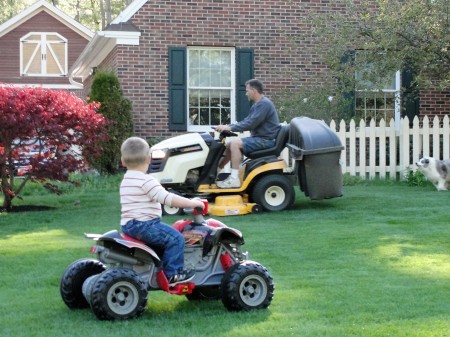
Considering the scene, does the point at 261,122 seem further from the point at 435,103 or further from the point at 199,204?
the point at 435,103

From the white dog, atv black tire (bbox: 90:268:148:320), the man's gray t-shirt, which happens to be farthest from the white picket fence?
atv black tire (bbox: 90:268:148:320)

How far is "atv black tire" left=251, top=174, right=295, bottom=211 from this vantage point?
1220 centimetres

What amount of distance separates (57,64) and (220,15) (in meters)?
22.3

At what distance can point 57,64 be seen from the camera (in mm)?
40281

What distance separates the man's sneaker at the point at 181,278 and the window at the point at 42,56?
3481cm

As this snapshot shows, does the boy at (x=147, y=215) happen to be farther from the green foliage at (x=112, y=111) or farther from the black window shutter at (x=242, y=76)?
the black window shutter at (x=242, y=76)

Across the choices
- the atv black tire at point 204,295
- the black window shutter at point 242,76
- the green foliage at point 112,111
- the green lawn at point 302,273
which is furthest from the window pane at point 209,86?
the atv black tire at point 204,295

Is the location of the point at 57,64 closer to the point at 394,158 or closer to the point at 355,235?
the point at 394,158

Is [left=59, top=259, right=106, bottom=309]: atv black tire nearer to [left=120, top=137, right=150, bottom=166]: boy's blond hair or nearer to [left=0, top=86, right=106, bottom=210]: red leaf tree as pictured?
[left=120, top=137, right=150, bottom=166]: boy's blond hair

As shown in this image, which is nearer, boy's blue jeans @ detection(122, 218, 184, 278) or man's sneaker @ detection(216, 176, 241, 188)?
boy's blue jeans @ detection(122, 218, 184, 278)

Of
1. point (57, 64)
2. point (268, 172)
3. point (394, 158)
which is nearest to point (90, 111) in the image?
point (268, 172)

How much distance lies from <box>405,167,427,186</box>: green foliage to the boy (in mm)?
10369

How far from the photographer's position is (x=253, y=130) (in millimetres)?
12359

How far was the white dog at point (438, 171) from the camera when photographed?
1466cm
